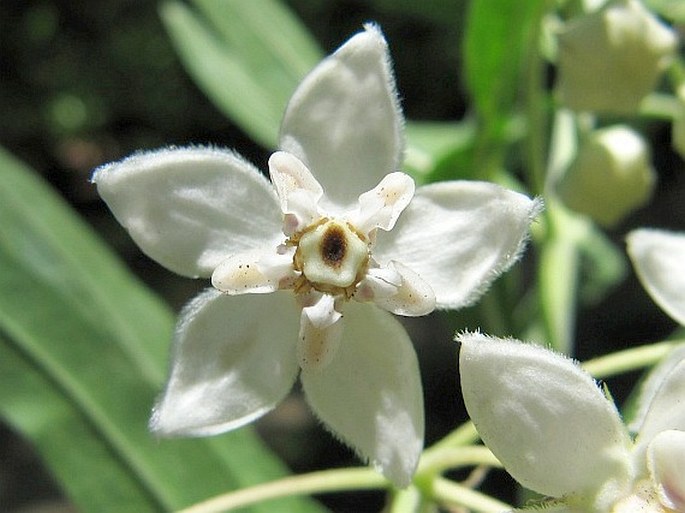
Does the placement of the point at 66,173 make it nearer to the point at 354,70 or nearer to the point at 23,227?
the point at 23,227

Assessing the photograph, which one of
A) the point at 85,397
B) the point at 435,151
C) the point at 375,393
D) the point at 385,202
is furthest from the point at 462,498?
the point at 435,151

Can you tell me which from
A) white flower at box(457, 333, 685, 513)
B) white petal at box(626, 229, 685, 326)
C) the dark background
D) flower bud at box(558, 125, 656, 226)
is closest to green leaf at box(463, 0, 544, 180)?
flower bud at box(558, 125, 656, 226)

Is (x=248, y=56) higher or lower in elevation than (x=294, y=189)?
lower

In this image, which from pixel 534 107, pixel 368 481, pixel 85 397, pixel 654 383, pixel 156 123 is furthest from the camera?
pixel 156 123

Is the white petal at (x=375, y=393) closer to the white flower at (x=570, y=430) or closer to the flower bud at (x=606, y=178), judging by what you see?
the white flower at (x=570, y=430)

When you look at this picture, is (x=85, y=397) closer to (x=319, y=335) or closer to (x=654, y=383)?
(x=319, y=335)
